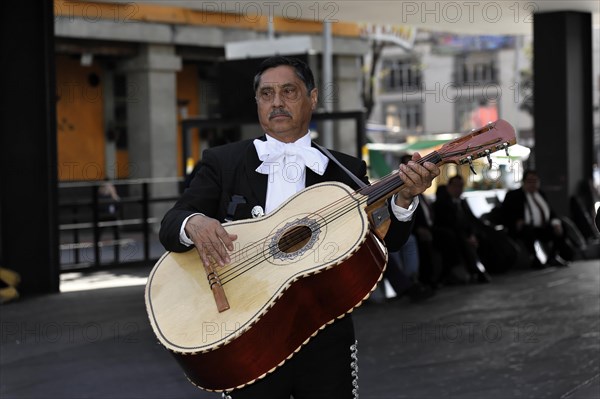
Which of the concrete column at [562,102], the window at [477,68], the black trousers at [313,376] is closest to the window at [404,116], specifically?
the window at [477,68]

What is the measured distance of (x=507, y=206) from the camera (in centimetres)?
1434

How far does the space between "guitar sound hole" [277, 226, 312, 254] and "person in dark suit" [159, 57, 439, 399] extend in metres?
0.17

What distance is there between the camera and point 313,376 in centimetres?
363

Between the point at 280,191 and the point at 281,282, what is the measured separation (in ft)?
1.50

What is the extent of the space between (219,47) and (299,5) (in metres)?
11.9

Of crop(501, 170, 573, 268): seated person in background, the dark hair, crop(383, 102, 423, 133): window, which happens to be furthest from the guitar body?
crop(383, 102, 423, 133): window

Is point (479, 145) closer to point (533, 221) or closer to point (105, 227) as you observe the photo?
point (533, 221)

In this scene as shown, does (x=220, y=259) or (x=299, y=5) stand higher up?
(x=299, y=5)

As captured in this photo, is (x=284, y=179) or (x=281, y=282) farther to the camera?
(x=284, y=179)

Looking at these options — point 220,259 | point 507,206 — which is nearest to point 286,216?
point 220,259

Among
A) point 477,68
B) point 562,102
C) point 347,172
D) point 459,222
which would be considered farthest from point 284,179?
point 477,68

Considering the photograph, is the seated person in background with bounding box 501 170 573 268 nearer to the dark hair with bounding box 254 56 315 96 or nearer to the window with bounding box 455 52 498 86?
the dark hair with bounding box 254 56 315 96

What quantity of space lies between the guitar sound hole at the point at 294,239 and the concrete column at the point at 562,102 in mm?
12570

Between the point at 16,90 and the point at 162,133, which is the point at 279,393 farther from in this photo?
the point at 162,133
